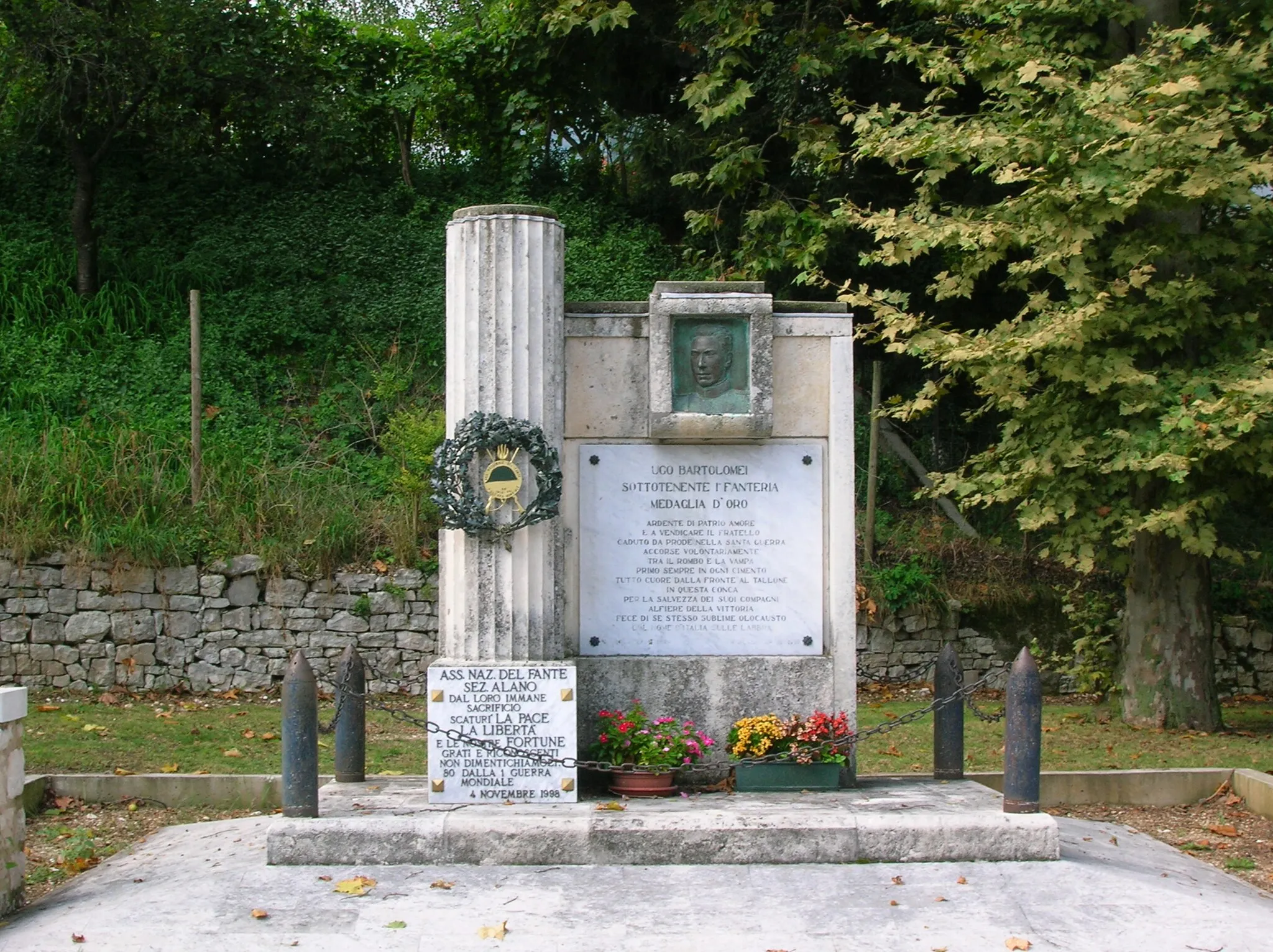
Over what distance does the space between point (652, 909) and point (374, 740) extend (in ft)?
A: 18.0

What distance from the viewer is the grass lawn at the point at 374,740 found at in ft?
31.7

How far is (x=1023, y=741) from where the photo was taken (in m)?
6.55

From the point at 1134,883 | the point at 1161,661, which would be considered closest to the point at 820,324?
the point at 1134,883

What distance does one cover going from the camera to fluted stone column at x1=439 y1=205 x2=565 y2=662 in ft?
23.1

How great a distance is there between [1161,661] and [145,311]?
12442mm

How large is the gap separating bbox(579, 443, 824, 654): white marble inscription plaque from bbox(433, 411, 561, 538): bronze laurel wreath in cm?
45

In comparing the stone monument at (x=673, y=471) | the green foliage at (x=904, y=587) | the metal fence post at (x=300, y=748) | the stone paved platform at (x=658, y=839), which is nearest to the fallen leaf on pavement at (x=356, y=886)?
the stone paved platform at (x=658, y=839)

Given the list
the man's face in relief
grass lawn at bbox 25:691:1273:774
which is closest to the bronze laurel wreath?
the man's face in relief

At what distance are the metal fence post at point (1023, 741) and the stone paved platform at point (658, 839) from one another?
4.0 inches

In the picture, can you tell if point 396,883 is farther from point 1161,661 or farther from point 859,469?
point 859,469

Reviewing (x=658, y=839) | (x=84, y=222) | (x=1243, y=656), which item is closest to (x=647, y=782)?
(x=658, y=839)

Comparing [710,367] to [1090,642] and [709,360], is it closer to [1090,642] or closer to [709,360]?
[709,360]

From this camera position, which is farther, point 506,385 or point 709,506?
point 709,506

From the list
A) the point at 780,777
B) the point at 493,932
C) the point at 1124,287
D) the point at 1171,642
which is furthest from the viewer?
the point at 1171,642
